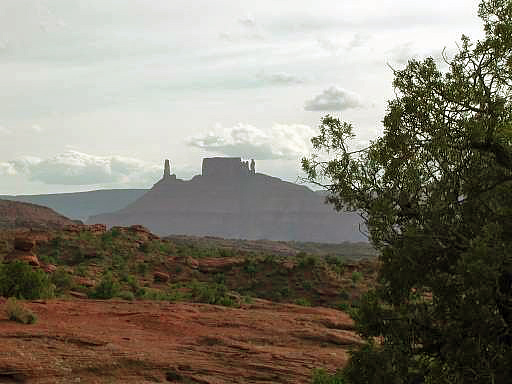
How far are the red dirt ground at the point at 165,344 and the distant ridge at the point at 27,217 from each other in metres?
65.1

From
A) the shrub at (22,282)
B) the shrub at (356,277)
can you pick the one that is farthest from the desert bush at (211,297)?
the shrub at (356,277)

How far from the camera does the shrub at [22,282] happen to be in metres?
22.5

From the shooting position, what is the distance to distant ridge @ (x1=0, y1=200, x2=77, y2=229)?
82812mm

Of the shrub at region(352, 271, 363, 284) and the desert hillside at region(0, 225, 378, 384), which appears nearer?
the desert hillside at region(0, 225, 378, 384)

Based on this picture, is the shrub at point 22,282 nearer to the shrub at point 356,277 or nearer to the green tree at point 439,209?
the green tree at point 439,209

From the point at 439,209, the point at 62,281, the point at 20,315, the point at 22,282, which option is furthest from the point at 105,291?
the point at 439,209

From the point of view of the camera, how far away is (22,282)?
23.0 meters

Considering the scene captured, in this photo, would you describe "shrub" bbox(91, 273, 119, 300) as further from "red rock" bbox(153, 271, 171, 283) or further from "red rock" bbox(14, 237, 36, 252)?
"red rock" bbox(153, 271, 171, 283)

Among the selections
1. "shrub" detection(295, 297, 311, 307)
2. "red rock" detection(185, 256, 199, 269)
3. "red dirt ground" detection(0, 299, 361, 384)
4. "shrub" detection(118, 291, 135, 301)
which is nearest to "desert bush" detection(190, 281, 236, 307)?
"shrub" detection(118, 291, 135, 301)

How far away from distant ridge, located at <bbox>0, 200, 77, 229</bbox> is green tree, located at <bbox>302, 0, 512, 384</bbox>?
253 feet

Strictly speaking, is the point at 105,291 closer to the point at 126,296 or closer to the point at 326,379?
the point at 126,296

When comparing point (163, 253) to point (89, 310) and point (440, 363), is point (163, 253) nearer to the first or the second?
point (89, 310)

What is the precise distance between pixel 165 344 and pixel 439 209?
9.49 m

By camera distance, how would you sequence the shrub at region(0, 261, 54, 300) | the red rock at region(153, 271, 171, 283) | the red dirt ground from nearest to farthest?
1. the red dirt ground
2. the shrub at region(0, 261, 54, 300)
3. the red rock at region(153, 271, 171, 283)
